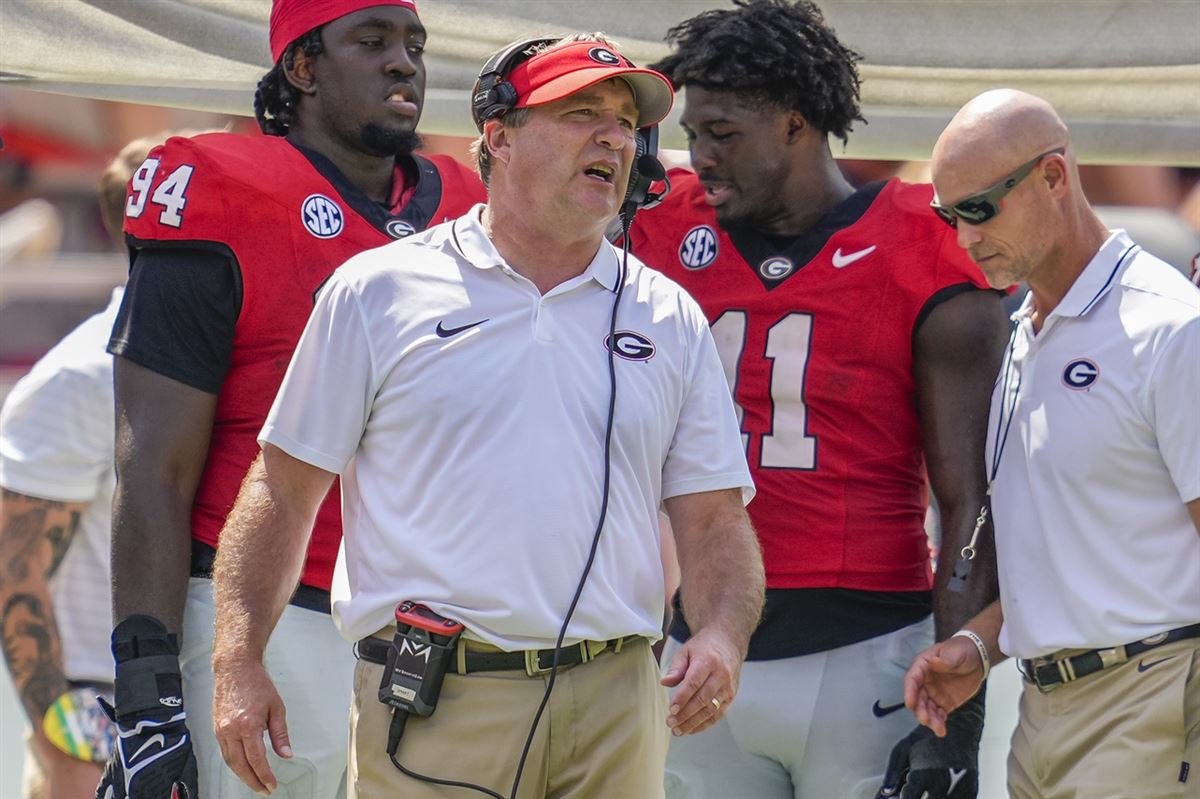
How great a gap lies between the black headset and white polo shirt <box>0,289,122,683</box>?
1.53 metres

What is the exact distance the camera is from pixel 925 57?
3.91m

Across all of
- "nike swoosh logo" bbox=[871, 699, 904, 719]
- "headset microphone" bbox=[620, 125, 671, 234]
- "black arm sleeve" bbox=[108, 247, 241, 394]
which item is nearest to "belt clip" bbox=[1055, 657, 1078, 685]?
"nike swoosh logo" bbox=[871, 699, 904, 719]

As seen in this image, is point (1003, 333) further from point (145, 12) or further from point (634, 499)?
point (145, 12)

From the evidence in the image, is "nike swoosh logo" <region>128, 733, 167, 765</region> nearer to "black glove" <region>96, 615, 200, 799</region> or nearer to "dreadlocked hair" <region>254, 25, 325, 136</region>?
"black glove" <region>96, 615, 200, 799</region>

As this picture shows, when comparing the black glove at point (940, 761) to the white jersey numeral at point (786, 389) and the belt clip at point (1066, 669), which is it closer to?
the belt clip at point (1066, 669)

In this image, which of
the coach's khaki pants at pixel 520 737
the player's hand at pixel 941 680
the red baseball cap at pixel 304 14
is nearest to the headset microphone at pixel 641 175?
the red baseball cap at pixel 304 14

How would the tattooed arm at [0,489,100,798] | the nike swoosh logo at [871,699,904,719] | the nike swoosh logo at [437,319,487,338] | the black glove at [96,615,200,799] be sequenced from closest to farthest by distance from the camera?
the nike swoosh logo at [437,319,487,338], the black glove at [96,615,200,799], the nike swoosh logo at [871,699,904,719], the tattooed arm at [0,489,100,798]

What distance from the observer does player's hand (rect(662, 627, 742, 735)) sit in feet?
7.96

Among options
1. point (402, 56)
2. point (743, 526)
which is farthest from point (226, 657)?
point (402, 56)

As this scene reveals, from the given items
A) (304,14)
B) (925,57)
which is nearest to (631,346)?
(304,14)

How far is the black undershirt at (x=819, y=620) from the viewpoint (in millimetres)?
3314

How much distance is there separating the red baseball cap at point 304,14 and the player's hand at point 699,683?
1521 millimetres

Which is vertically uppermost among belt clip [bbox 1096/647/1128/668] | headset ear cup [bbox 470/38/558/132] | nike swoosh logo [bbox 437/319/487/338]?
headset ear cup [bbox 470/38/558/132]

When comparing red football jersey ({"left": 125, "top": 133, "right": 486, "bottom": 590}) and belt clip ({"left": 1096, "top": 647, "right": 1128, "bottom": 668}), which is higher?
red football jersey ({"left": 125, "top": 133, "right": 486, "bottom": 590})
